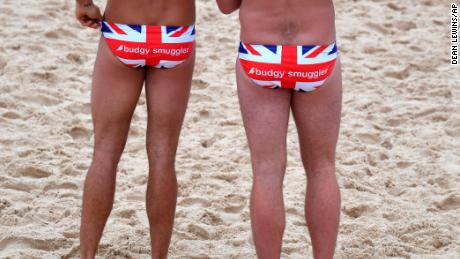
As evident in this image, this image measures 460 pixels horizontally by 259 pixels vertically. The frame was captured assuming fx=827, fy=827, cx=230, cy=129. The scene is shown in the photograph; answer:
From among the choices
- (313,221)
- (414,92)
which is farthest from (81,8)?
(414,92)

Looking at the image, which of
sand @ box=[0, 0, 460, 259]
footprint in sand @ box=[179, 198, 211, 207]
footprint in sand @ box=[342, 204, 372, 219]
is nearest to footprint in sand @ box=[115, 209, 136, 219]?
sand @ box=[0, 0, 460, 259]

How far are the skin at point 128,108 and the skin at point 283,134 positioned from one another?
1.08ft

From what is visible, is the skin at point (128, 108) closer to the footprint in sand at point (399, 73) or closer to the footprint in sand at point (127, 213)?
the footprint in sand at point (127, 213)

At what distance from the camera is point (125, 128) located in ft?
11.9

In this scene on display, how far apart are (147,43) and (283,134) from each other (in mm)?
697

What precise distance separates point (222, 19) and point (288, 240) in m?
3.73

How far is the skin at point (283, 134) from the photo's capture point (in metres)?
3.26

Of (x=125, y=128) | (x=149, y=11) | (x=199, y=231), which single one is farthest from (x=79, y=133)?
(x=149, y=11)

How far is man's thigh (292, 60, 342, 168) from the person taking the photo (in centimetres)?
336

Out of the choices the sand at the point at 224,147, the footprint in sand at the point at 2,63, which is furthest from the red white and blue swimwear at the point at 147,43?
the footprint in sand at the point at 2,63

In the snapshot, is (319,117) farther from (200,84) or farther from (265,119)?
(200,84)

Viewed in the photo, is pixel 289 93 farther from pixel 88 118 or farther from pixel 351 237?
pixel 88 118

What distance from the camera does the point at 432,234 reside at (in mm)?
4559

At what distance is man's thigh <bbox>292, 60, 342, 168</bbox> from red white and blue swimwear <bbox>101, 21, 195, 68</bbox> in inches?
21.9
